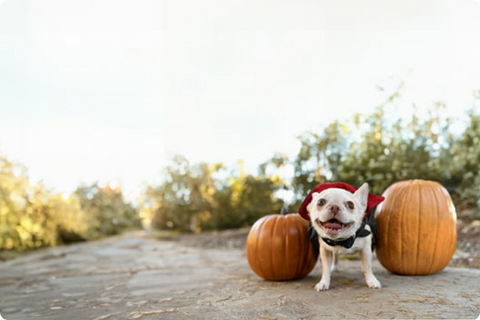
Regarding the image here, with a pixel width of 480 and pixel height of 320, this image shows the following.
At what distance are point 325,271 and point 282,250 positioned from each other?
0.52 meters

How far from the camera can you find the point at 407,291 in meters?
2.87

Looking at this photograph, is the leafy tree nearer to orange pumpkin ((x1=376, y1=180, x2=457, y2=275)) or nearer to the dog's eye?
orange pumpkin ((x1=376, y1=180, x2=457, y2=275))

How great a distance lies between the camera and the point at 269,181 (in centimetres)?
1029

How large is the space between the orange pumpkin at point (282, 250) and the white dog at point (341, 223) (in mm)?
404

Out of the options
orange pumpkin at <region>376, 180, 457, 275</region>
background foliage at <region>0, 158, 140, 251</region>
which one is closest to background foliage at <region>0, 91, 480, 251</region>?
background foliage at <region>0, 158, 140, 251</region>

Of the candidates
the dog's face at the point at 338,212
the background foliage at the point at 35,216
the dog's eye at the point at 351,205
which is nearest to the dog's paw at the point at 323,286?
the dog's face at the point at 338,212

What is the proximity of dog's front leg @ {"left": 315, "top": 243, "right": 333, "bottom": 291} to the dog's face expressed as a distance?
1.23ft

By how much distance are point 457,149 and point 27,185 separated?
11.3 m

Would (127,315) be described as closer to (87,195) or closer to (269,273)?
(269,273)

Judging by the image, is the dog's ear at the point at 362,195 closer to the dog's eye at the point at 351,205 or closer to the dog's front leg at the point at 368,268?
the dog's eye at the point at 351,205

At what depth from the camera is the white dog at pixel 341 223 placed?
9.29 ft

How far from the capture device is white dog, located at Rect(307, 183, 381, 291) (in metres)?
2.83

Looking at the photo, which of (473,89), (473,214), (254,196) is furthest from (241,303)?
(254,196)

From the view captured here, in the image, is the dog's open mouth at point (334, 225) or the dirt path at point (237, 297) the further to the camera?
the dog's open mouth at point (334, 225)
